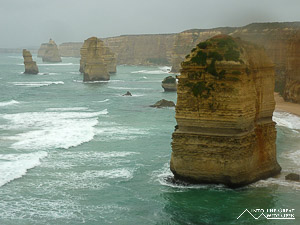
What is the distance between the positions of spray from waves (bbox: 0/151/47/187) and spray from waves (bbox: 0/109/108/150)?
2220mm

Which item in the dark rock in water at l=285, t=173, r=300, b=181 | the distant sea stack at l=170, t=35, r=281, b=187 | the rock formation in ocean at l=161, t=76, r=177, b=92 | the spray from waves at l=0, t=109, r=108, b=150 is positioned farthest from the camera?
the rock formation in ocean at l=161, t=76, r=177, b=92

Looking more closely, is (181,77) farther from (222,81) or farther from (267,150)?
(267,150)

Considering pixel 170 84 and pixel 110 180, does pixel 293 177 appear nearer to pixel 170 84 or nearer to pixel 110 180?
pixel 110 180

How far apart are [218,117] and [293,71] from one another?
3384 centimetres

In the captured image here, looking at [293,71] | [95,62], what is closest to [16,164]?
[293,71]

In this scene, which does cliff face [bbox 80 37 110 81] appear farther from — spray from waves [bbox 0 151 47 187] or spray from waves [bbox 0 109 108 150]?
spray from waves [bbox 0 151 47 187]

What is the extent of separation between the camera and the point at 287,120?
135 feet

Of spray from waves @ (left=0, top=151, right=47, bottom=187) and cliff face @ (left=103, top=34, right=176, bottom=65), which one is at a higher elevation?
cliff face @ (left=103, top=34, right=176, bottom=65)

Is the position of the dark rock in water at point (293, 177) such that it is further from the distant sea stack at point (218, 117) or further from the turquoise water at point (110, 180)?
the distant sea stack at point (218, 117)

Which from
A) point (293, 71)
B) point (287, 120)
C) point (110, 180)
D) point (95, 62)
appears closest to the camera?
point (110, 180)

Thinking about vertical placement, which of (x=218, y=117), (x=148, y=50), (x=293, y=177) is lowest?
(x=293, y=177)

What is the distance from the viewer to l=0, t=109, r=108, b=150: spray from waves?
31.3 meters

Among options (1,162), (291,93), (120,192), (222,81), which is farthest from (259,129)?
(291,93)

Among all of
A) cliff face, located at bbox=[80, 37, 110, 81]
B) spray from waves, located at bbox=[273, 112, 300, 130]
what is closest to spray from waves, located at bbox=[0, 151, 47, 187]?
spray from waves, located at bbox=[273, 112, 300, 130]
